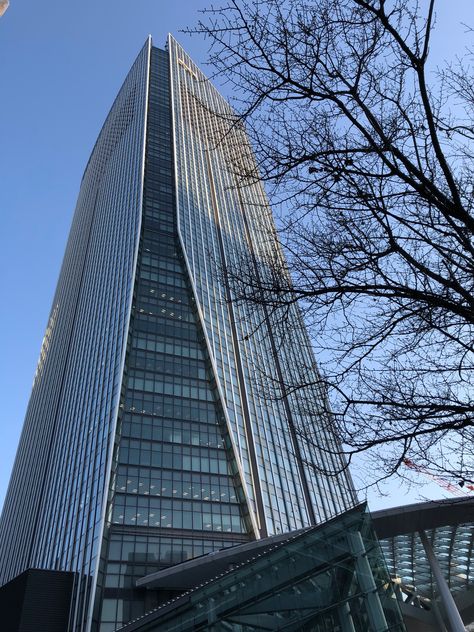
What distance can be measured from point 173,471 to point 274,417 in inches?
694

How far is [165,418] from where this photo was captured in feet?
162

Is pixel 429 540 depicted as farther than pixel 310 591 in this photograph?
Yes

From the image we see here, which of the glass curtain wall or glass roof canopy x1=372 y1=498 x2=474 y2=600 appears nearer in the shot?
glass roof canopy x1=372 y1=498 x2=474 y2=600

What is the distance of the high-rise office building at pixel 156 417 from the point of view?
41.3 meters

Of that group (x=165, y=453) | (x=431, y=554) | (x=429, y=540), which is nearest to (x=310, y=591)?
(x=431, y=554)

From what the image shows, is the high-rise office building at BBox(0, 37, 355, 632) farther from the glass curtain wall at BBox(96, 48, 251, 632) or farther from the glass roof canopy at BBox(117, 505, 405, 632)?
the glass roof canopy at BBox(117, 505, 405, 632)

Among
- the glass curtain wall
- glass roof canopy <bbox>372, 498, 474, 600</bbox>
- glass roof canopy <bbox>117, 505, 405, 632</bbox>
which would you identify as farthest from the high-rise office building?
glass roof canopy <bbox>117, 505, 405, 632</bbox>

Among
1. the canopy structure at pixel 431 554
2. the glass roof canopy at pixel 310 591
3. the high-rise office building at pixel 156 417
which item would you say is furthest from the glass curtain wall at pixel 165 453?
the glass roof canopy at pixel 310 591

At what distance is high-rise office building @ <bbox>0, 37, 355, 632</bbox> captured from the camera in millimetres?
41344

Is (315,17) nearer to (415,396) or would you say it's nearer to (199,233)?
(415,396)

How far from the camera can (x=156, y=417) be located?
160 ft

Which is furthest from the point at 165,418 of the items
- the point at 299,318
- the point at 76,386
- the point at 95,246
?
the point at 95,246

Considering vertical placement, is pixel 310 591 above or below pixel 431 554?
below

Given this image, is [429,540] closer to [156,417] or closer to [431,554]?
[431,554]
